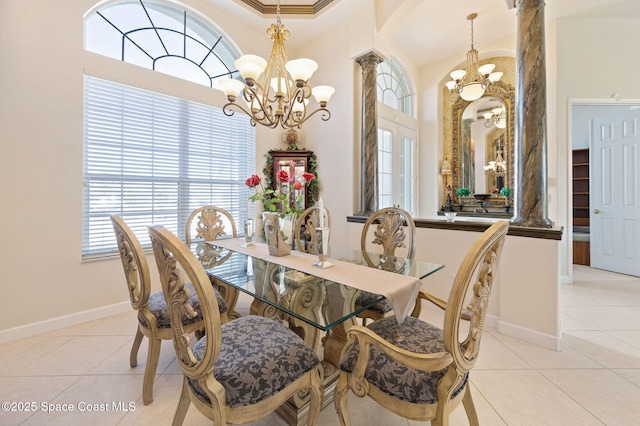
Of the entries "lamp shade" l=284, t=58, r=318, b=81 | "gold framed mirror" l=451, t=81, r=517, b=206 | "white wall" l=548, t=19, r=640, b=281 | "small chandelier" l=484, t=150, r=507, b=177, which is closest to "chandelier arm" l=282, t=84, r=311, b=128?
"lamp shade" l=284, t=58, r=318, b=81

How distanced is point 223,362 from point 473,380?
1.60m

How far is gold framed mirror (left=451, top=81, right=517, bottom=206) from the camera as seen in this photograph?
4.24m

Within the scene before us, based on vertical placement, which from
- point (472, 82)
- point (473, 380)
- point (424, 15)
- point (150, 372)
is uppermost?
point (424, 15)

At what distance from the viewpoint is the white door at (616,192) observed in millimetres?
3768

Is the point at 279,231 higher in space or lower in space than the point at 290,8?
lower

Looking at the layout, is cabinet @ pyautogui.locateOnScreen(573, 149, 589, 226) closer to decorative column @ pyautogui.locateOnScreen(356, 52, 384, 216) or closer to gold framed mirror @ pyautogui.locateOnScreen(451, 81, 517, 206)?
gold framed mirror @ pyautogui.locateOnScreen(451, 81, 517, 206)

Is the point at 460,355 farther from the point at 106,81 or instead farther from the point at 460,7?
the point at 460,7

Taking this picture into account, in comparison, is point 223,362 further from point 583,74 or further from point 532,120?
point 583,74

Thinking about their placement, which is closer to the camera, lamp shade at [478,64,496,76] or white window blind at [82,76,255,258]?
white window blind at [82,76,255,258]

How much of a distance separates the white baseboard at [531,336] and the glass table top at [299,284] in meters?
1.21

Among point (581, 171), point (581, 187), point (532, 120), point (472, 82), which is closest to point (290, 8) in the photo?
point (472, 82)

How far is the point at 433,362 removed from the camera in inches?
36.3

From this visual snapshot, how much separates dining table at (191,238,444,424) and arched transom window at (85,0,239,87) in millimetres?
2469

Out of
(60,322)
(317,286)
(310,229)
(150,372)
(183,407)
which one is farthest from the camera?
(310,229)
